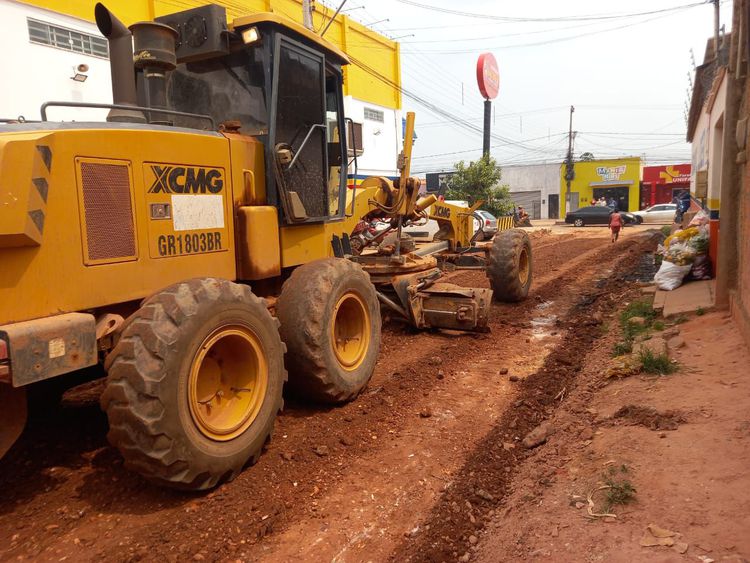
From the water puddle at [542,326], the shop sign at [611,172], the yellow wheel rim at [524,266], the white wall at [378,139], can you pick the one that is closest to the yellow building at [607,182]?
the shop sign at [611,172]

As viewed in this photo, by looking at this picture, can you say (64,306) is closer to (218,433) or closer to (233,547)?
(218,433)

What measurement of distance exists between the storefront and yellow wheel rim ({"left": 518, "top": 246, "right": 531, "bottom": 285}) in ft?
147

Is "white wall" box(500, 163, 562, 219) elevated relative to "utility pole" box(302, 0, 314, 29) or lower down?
lower down

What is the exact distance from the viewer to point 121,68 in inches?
150

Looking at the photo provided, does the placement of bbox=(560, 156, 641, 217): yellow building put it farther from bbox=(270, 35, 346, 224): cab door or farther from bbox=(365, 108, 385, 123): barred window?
bbox=(270, 35, 346, 224): cab door

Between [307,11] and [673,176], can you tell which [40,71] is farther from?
[673,176]

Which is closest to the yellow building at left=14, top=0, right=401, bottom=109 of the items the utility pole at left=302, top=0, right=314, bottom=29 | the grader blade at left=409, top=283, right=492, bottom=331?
the utility pole at left=302, top=0, right=314, bottom=29

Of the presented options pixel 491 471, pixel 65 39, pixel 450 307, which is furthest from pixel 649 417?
pixel 65 39

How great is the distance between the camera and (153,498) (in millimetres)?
3264

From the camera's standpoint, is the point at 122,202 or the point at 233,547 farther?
the point at 122,202

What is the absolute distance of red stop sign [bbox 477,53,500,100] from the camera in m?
35.3

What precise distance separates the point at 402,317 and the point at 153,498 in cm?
427

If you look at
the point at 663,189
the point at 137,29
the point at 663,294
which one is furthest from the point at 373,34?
the point at 663,189

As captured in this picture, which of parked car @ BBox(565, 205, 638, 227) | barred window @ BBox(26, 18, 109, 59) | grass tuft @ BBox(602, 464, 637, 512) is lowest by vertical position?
grass tuft @ BBox(602, 464, 637, 512)
